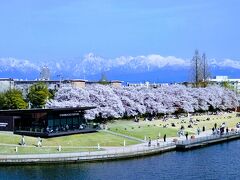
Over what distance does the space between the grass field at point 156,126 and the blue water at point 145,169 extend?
19.1m

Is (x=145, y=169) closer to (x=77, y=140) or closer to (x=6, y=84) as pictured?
(x=77, y=140)

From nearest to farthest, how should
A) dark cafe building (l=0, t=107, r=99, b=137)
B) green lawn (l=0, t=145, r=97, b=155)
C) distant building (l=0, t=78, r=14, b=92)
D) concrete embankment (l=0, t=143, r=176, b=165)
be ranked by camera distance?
concrete embankment (l=0, t=143, r=176, b=165) → green lawn (l=0, t=145, r=97, b=155) → dark cafe building (l=0, t=107, r=99, b=137) → distant building (l=0, t=78, r=14, b=92)

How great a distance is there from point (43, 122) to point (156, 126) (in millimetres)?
32169

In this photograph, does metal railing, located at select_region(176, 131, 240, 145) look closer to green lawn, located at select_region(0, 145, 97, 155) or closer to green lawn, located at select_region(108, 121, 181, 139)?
green lawn, located at select_region(108, 121, 181, 139)

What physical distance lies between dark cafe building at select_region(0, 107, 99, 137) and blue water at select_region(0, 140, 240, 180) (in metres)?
15.7

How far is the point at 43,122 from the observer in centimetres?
9069

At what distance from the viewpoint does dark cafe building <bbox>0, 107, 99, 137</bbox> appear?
3524 inches

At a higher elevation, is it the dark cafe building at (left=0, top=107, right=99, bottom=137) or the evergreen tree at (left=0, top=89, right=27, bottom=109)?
the evergreen tree at (left=0, top=89, right=27, bottom=109)

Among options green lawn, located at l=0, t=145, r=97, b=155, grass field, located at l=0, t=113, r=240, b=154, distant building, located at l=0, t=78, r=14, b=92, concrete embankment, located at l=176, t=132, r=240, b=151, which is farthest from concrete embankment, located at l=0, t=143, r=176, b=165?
distant building, located at l=0, t=78, r=14, b=92

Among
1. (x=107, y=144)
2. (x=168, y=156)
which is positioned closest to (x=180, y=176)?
(x=168, y=156)

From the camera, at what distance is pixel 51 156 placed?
7612 cm

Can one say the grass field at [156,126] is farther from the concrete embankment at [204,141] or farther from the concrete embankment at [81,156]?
the concrete embankment at [81,156]

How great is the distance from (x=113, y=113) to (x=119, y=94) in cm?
1377

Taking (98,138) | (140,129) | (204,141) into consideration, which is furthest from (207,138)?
(98,138)
